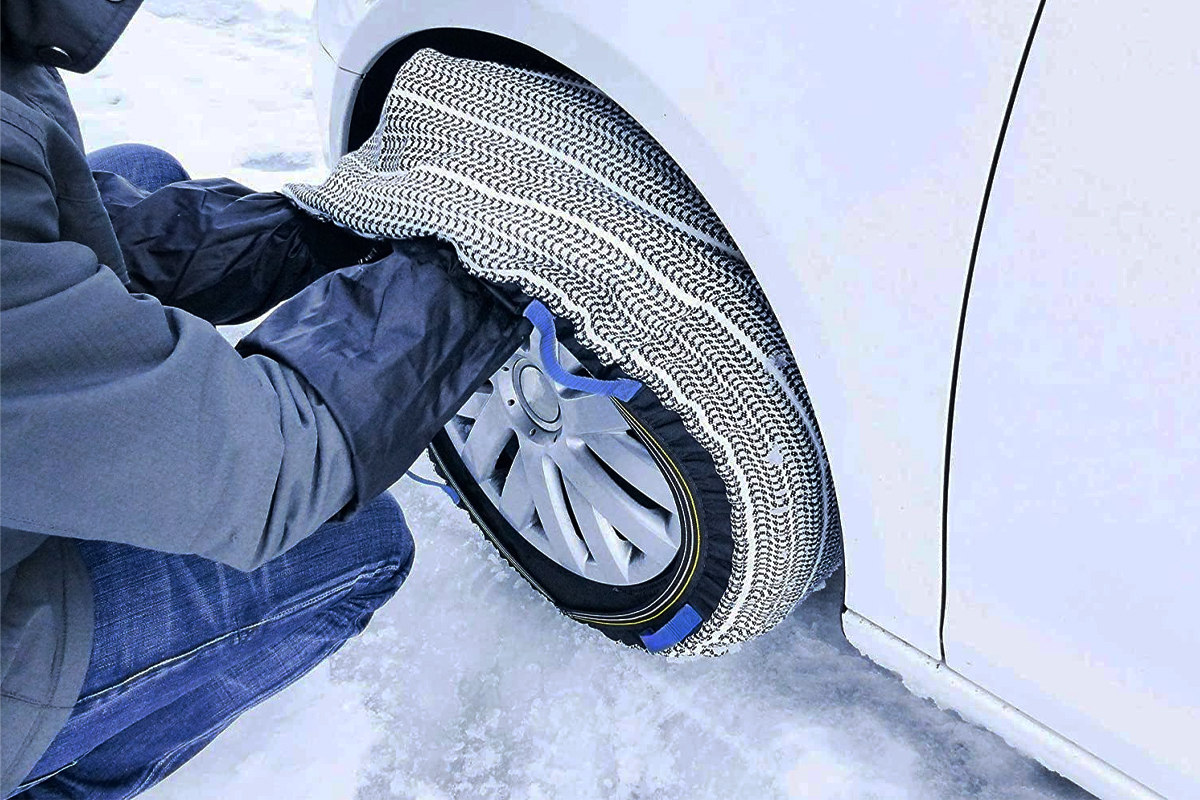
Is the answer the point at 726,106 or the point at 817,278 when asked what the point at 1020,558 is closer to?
the point at 817,278

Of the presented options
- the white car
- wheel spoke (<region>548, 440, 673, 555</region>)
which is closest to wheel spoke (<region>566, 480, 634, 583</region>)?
wheel spoke (<region>548, 440, 673, 555</region>)

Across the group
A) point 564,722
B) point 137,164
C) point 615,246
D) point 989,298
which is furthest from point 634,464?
point 137,164

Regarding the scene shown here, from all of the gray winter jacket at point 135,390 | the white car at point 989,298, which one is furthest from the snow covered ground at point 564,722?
the gray winter jacket at point 135,390

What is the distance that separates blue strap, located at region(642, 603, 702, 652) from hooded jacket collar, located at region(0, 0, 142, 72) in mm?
861

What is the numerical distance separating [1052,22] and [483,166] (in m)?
0.57

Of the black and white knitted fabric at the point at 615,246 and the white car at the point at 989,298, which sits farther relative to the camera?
the black and white knitted fabric at the point at 615,246

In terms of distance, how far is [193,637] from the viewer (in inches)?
40.1

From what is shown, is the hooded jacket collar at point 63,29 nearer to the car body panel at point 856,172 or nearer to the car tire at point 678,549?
the car body panel at point 856,172

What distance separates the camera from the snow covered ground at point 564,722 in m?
1.20

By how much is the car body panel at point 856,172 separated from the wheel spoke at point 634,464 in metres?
0.25

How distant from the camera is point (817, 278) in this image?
2.59 feet

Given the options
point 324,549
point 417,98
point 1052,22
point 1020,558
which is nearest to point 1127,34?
point 1052,22

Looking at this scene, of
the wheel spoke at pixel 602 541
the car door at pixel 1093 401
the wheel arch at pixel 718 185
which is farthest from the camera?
the wheel spoke at pixel 602 541

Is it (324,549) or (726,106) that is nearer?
(726,106)
